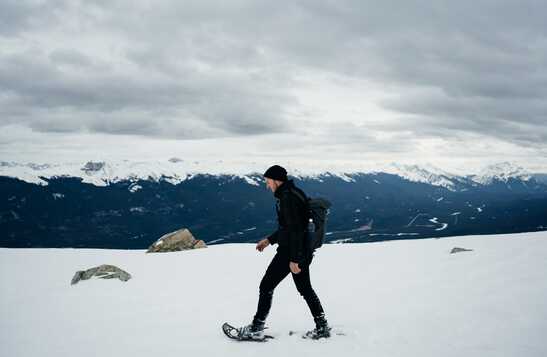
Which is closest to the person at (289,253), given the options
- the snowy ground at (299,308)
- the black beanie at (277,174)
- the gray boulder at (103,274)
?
the black beanie at (277,174)

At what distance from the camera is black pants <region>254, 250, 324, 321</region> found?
6.85 meters

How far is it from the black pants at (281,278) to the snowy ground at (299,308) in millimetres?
543

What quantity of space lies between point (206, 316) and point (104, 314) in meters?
2.41

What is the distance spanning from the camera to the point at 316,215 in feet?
22.0

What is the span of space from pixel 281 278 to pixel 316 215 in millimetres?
1310

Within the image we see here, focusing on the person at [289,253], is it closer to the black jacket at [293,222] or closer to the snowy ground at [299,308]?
the black jacket at [293,222]

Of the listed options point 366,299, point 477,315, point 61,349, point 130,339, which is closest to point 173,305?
point 130,339

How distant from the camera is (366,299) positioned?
9.39 meters

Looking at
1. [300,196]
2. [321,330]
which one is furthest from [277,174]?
[321,330]

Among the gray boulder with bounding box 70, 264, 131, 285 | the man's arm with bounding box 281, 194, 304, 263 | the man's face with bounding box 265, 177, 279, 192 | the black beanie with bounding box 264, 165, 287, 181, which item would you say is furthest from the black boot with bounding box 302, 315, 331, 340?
the gray boulder with bounding box 70, 264, 131, 285

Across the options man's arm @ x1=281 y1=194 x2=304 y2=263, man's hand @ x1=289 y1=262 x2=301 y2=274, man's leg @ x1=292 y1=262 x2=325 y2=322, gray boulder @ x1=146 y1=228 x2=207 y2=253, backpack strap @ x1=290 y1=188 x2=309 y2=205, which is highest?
backpack strap @ x1=290 y1=188 x2=309 y2=205

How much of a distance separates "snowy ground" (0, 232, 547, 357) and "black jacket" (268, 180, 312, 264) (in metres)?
1.53

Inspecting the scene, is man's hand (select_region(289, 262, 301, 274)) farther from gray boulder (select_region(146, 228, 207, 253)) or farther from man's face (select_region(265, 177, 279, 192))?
gray boulder (select_region(146, 228, 207, 253))

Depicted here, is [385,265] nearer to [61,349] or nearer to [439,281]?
[439,281]
